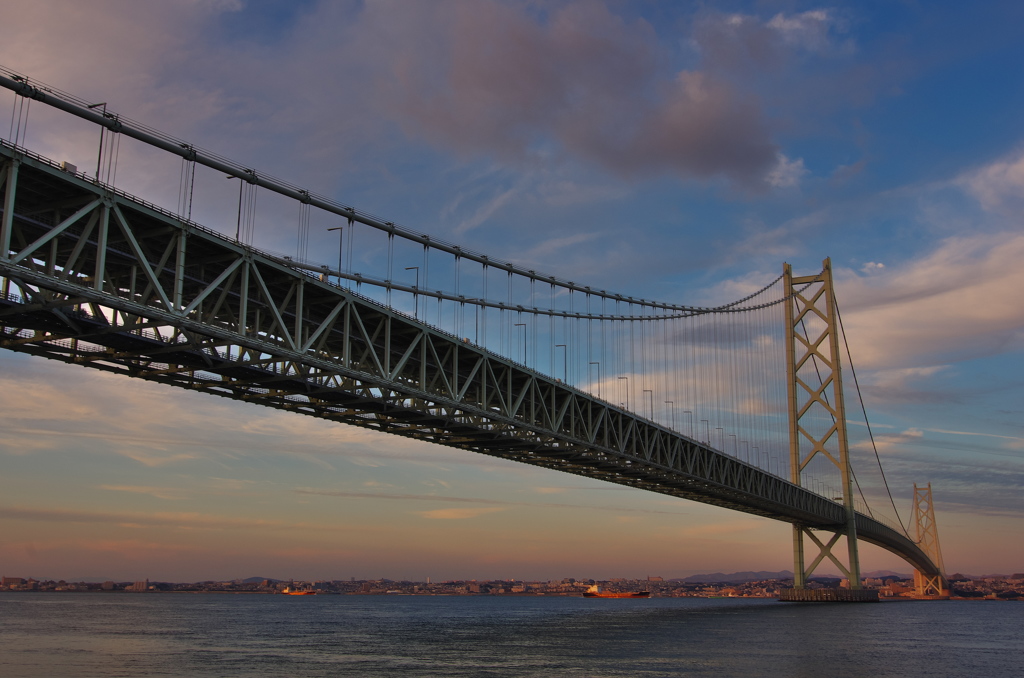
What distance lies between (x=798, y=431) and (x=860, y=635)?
132 ft

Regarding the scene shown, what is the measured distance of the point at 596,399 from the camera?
51.4 metres

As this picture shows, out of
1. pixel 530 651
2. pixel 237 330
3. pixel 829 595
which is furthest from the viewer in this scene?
pixel 829 595

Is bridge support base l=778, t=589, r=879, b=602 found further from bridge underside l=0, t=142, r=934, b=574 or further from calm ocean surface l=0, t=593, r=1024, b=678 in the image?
bridge underside l=0, t=142, r=934, b=574

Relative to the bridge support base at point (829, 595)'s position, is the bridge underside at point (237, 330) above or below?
above

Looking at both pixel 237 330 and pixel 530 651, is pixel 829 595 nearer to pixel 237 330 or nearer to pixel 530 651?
pixel 530 651

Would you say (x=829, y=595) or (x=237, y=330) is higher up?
(x=237, y=330)

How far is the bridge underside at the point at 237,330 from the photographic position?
23.1 m

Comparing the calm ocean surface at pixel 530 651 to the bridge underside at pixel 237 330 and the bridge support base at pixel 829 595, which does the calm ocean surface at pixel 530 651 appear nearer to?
the bridge underside at pixel 237 330

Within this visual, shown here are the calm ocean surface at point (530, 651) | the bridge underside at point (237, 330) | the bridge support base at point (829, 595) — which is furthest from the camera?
the bridge support base at point (829, 595)

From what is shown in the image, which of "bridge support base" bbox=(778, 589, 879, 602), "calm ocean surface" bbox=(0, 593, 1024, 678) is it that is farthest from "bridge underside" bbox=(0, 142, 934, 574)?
"bridge support base" bbox=(778, 589, 879, 602)

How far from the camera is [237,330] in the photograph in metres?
30.6

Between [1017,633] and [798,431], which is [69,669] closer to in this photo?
[1017,633]

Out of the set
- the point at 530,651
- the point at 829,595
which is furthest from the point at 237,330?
the point at 829,595

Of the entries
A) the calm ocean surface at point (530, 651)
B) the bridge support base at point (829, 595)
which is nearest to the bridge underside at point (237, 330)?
the calm ocean surface at point (530, 651)
